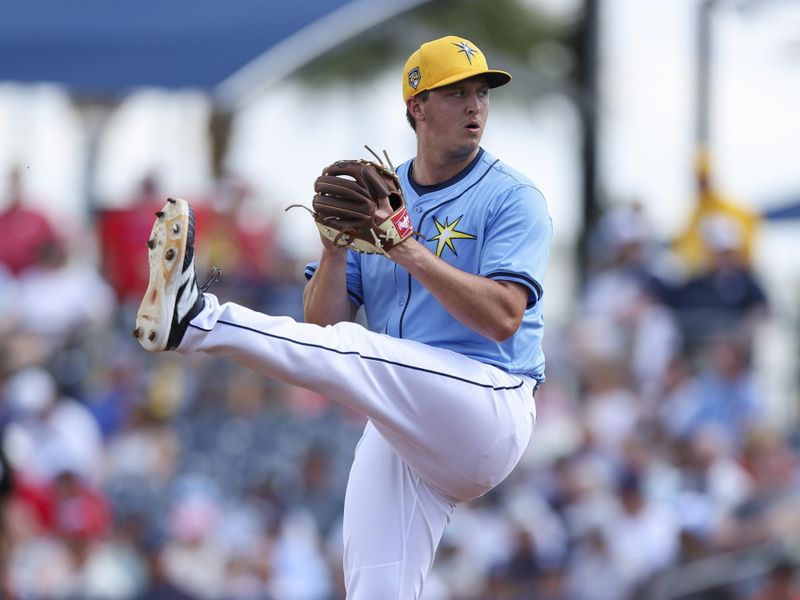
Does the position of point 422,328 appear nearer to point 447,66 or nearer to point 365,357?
point 365,357

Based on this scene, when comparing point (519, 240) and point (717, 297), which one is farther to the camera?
point (717, 297)

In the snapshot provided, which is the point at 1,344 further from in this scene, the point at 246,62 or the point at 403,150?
the point at 403,150

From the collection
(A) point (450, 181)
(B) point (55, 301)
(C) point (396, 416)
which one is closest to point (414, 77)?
(A) point (450, 181)

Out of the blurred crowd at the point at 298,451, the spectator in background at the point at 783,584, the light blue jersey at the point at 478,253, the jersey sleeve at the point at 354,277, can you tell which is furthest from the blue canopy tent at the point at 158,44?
the light blue jersey at the point at 478,253

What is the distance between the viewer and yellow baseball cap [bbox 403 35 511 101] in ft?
16.5

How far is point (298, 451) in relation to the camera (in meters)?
10.9

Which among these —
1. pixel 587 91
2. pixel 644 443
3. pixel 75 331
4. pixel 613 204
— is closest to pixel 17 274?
pixel 75 331

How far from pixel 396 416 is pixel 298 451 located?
20.1ft

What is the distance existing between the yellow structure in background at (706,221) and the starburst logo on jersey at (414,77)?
7.19 metres

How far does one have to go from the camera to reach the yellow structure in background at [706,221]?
1218 cm

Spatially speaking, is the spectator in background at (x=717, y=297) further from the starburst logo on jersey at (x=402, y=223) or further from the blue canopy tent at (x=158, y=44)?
the starburst logo on jersey at (x=402, y=223)

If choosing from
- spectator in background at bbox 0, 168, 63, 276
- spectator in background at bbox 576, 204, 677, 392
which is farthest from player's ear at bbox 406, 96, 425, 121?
spectator in background at bbox 576, 204, 677, 392

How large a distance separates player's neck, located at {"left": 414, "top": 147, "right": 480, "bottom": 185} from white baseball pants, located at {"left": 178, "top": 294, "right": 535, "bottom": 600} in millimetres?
658

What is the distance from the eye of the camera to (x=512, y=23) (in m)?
27.8
